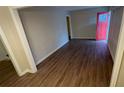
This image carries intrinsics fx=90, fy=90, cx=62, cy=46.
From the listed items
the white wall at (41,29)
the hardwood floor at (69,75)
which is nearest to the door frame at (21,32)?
the hardwood floor at (69,75)

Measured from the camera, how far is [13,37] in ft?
7.86

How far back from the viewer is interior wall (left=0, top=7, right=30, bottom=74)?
2.16 m

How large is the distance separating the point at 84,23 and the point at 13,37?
5011mm

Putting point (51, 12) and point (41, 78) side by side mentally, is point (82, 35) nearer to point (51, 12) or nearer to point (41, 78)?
point (51, 12)

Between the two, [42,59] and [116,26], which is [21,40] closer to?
[42,59]

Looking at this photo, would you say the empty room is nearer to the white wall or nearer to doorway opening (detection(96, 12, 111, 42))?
the white wall

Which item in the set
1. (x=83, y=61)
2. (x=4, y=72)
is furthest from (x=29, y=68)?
(x=83, y=61)

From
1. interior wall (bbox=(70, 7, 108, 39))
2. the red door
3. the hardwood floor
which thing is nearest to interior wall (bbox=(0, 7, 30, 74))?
the hardwood floor

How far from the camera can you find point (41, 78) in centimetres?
257

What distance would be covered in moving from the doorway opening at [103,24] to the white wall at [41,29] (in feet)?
8.49

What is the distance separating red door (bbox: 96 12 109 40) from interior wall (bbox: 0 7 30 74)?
184 inches
